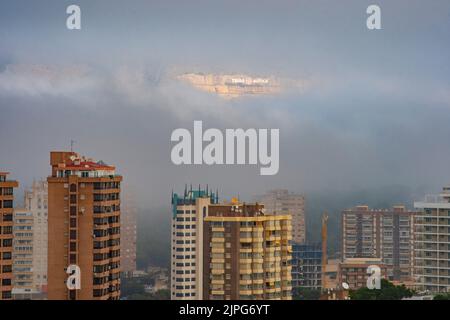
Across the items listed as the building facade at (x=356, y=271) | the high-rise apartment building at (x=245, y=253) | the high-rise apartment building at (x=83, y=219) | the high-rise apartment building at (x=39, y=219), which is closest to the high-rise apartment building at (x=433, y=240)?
the building facade at (x=356, y=271)

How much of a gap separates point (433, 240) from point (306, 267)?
5.66 ft

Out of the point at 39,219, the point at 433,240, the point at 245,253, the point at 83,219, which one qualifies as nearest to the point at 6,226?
the point at 39,219

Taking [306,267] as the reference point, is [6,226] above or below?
above

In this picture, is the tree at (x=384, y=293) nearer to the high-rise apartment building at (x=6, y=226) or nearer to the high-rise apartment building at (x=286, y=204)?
the high-rise apartment building at (x=286, y=204)

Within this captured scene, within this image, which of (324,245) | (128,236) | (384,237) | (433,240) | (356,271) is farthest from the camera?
(384,237)

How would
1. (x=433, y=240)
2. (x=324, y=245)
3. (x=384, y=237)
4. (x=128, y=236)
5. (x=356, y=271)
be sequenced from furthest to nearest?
(x=384, y=237), (x=433, y=240), (x=356, y=271), (x=324, y=245), (x=128, y=236)

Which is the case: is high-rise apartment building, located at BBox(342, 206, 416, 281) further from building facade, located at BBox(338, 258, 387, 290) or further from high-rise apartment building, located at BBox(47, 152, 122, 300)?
high-rise apartment building, located at BBox(47, 152, 122, 300)

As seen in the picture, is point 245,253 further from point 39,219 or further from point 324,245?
point 39,219

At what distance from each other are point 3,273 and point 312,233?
2.17 m

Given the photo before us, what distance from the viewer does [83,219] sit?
7.79m

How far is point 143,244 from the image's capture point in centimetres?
779

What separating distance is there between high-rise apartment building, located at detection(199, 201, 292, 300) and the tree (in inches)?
18.8

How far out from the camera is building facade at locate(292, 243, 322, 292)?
7918 mm

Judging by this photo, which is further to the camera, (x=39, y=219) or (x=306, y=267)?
(x=306, y=267)
